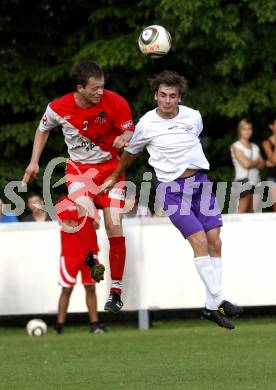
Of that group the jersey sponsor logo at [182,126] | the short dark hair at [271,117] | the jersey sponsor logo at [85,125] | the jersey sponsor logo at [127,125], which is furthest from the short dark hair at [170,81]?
the short dark hair at [271,117]

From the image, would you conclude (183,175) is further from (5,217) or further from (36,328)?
(5,217)

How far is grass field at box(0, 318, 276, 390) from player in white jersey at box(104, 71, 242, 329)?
897 millimetres

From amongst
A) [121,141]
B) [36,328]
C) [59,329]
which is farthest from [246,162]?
[121,141]

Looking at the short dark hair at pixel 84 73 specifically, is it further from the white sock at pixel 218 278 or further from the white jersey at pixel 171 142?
the white sock at pixel 218 278

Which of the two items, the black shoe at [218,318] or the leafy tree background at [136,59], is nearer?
the black shoe at [218,318]

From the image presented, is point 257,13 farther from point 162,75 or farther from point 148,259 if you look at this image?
point 162,75

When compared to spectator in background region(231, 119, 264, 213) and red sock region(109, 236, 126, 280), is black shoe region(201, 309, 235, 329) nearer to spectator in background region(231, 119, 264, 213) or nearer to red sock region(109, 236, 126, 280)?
red sock region(109, 236, 126, 280)

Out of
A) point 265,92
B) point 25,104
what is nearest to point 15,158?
point 25,104

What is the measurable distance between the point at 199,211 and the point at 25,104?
8.66m

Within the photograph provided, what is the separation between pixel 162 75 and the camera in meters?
10.8

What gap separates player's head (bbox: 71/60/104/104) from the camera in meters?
10.9

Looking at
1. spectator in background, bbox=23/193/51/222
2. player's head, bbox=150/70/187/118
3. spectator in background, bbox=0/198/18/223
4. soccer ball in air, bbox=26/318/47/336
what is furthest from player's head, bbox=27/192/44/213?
player's head, bbox=150/70/187/118

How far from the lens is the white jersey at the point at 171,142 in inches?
430

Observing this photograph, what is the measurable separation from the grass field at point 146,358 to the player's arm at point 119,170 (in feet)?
5.84
